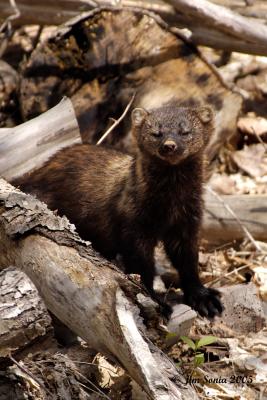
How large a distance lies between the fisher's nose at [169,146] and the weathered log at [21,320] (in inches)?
75.2

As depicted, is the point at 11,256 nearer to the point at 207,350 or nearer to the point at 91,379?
the point at 91,379

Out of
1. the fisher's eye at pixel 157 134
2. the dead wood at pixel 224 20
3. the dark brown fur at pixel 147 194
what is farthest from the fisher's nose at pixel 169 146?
the dead wood at pixel 224 20

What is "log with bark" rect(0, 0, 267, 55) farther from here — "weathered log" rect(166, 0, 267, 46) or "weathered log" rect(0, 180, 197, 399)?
"weathered log" rect(0, 180, 197, 399)

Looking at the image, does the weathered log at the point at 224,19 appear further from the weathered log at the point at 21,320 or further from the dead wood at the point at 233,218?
the weathered log at the point at 21,320

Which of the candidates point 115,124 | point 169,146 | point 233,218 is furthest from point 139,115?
point 233,218

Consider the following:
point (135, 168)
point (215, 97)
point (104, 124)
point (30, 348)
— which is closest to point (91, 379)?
point (30, 348)

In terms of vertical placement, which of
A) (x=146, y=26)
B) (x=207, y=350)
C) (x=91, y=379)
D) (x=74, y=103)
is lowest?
(x=207, y=350)

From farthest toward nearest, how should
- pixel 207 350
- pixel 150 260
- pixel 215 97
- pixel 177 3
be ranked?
pixel 215 97, pixel 177 3, pixel 150 260, pixel 207 350

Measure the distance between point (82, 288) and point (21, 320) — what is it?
431mm

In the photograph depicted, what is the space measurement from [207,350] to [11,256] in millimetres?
1648

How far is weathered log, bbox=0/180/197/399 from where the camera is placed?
3.65 metres

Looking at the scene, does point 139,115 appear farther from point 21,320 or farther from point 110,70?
point 21,320

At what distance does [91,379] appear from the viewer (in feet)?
15.1

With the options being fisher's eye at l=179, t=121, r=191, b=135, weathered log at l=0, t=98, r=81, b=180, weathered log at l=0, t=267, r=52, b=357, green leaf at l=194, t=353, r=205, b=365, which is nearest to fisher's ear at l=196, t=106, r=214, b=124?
fisher's eye at l=179, t=121, r=191, b=135
